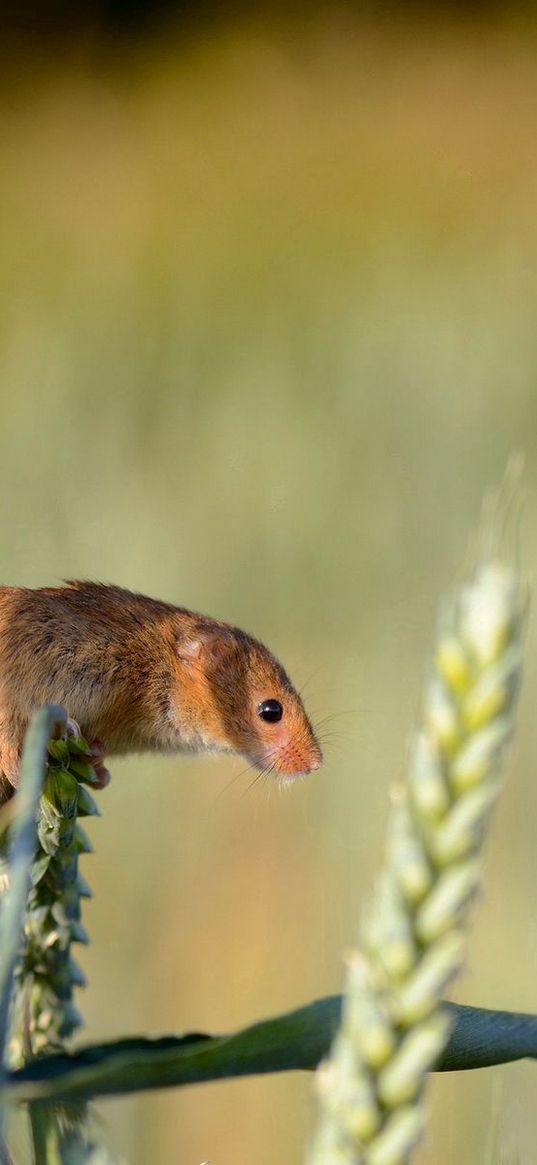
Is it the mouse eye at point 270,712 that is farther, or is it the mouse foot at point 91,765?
the mouse eye at point 270,712

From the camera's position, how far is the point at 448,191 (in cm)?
335

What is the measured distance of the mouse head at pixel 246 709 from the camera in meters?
1.57

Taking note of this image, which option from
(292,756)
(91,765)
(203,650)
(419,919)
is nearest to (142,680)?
(203,650)

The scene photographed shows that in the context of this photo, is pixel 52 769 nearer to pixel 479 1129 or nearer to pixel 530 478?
pixel 479 1129

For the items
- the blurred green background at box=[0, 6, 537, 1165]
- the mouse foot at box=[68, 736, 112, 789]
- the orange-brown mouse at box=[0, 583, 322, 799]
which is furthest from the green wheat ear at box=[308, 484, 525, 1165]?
the blurred green background at box=[0, 6, 537, 1165]

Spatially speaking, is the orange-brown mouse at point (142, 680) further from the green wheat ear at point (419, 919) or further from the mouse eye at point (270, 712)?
the green wheat ear at point (419, 919)

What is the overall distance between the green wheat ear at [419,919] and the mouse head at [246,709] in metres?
1.28

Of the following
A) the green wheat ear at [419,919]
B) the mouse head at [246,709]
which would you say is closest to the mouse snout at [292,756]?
the mouse head at [246,709]

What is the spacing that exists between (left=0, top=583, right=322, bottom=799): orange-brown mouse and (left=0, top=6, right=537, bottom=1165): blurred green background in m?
0.59

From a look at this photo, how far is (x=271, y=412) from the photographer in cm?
297

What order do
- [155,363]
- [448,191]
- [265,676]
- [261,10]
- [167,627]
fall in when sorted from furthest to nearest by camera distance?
[261,10] < [448,191] < [155,363] < [265,676] < [167,627]

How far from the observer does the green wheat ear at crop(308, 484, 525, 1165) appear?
26cm

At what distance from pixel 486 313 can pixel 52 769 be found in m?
2.40

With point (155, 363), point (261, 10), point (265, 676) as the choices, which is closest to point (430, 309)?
point (155, 363)
